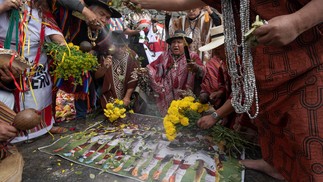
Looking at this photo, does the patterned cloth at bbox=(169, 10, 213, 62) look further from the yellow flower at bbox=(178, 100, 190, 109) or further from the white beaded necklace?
the white beaded necklace

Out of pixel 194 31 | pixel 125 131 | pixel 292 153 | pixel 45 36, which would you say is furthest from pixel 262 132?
pixel 194 31

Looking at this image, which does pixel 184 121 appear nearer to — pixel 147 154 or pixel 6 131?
pixel 147 154

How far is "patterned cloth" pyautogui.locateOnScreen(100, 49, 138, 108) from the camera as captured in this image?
4.35 m

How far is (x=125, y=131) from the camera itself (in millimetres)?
3578

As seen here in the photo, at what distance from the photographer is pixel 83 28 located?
4086 mm

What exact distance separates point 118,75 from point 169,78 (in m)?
Result: 0.84

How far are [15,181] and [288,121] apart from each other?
1916 mm

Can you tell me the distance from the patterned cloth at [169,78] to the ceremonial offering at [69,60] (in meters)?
1.43

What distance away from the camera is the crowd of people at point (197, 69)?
5.60 feet

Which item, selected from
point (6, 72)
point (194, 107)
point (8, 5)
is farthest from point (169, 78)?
point (6, 72)

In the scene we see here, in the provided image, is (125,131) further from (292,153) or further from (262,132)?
(292,153)

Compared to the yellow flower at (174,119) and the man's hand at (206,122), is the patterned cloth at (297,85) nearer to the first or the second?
the man's hand at (206,122)

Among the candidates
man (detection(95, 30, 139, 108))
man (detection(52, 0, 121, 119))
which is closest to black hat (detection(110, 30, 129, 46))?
man (detection(95, 30, 139, 108))

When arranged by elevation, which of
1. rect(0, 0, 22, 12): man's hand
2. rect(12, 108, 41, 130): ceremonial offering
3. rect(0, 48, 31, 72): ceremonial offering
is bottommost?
rect(12, 108, 41, 130): ceremonial offering
